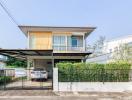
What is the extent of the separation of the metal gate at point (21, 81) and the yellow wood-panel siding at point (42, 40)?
348cm

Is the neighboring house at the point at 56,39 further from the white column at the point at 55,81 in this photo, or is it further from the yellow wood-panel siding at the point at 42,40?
the white column at the point at 55,81

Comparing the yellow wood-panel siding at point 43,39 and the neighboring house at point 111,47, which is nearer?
the yellow wood-panel siding at point 43,39

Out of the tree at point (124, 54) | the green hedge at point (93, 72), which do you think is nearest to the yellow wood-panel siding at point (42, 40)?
the tree at point (124, 54)

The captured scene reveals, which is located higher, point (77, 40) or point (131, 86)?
point (77, 40)

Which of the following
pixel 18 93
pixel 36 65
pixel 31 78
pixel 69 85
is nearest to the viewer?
A: pixel 18 93

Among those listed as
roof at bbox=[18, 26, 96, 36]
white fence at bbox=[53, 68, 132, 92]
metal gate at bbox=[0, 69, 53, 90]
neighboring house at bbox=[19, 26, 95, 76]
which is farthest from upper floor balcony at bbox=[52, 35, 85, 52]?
white fence at bbox=[53, 68, 132, 92]

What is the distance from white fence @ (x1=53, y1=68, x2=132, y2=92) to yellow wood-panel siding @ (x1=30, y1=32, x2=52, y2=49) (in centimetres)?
1354

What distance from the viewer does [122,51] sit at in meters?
35.5

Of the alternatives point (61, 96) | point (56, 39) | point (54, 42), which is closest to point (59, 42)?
point (56, 39)

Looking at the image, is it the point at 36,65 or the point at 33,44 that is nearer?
the point at 33,44

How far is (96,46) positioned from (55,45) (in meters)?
36.9

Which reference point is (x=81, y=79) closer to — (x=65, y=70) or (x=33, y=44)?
(x=65, y=70)

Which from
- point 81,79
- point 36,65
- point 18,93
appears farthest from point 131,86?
point 36,65

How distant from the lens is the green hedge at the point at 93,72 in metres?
21.9
